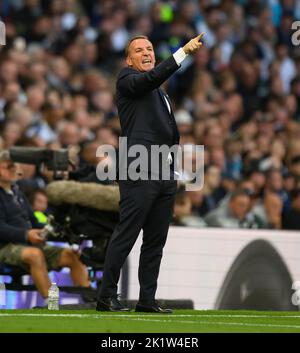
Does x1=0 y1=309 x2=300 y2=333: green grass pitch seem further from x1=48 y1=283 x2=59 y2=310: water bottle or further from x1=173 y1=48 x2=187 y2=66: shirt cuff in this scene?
x1=173 y1=48 x2=187 y2=66: shirt cuff

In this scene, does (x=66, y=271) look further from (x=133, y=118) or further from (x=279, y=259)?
(x=133, y=118)

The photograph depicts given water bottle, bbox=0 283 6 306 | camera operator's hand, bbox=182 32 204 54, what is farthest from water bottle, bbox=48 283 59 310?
camera operator's hand, bbox=182 32 204 54

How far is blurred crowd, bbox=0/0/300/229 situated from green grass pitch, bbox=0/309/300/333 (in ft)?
9.58

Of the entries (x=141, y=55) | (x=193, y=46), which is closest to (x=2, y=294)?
(x=141, y=55)

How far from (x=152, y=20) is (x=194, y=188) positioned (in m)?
6.62

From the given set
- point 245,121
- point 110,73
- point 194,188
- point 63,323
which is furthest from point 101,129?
point 63,323

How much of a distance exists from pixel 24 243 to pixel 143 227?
2876 mm

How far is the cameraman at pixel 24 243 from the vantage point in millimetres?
12164

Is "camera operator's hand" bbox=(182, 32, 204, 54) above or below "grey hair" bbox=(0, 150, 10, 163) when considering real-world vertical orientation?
above

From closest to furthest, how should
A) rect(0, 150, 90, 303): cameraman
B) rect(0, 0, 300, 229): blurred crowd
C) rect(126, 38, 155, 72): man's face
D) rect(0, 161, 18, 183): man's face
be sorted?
rect(126, 38, 155, 72): man's face → rect(0, 150, 90, 303): cameraman → rect(0, 161, 18, 183): man's face → rect(0, 0, 300, 229): blurred crowd

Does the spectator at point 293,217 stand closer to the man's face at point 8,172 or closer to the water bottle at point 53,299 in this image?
the man's face at point 8,172

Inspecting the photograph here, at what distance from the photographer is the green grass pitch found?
826 cm

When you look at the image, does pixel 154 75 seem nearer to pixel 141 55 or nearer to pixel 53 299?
pixel 141 55
